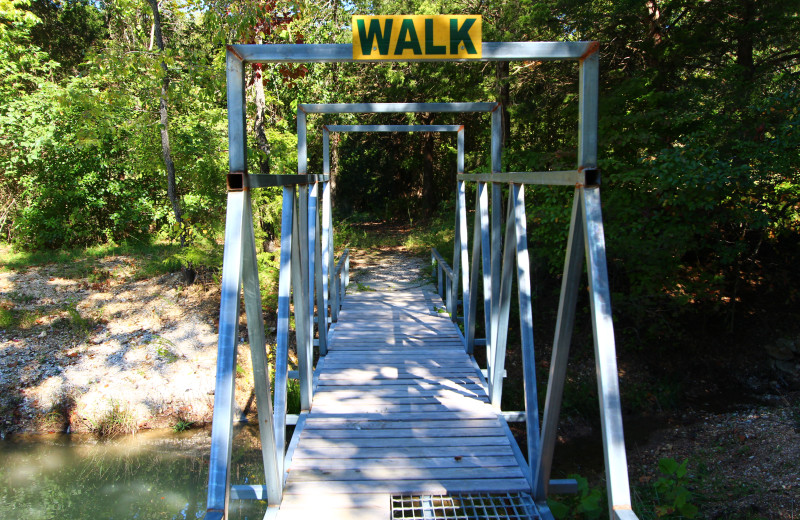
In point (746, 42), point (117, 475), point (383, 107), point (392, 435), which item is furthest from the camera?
point (746, 42)

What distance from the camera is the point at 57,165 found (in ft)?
40.4

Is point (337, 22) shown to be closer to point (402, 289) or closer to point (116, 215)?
point (116, 215)

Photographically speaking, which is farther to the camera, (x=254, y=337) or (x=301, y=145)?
(x=301, y=145)

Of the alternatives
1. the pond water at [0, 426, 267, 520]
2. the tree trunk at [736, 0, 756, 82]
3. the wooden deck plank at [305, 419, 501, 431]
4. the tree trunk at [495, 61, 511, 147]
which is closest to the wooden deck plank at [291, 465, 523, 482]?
the wooden deck plank at [305, 419, 501, 431]

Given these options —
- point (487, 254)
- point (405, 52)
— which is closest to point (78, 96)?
point (487, 254)

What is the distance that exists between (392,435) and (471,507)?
0.81 m

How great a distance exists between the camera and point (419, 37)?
2.11m

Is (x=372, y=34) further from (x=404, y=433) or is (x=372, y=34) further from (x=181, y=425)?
(x=181, y=425)

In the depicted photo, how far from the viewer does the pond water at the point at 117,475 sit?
16.3 ft

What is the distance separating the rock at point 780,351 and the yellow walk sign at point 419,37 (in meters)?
7.25

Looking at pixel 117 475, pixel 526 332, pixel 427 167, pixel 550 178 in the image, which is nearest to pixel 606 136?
pixel 526 332

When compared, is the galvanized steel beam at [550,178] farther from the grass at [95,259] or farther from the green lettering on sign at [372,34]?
the grass at [95,259]

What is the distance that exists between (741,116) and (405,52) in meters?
5.49

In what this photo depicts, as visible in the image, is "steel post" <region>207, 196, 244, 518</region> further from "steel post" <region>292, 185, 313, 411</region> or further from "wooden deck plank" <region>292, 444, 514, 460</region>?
"wooden deck plank" <region>292, 444, 514, 460</region>
